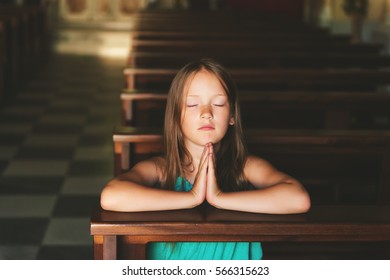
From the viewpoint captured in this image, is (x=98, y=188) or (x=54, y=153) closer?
(x=98, y=188)

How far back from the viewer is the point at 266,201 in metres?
1.61

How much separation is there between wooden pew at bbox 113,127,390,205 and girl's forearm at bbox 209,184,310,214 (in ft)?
2.99

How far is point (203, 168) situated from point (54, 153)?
3244 millimetres


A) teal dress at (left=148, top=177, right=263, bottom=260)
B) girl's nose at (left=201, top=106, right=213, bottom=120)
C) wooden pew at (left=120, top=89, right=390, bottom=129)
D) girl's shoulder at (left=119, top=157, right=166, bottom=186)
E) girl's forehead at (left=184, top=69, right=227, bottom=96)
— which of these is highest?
girl's forehead at (left=184, top=69, right=227, bottom=96)

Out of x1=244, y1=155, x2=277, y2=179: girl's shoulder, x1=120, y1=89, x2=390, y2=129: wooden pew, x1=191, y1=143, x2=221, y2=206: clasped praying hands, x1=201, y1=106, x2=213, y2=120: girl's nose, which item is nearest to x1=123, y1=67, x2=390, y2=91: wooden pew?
x1=120, y1=89, x2=390, y2=129: wooden pew

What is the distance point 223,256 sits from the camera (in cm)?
177

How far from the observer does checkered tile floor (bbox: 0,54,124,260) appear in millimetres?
3143

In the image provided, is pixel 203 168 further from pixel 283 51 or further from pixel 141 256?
pixel 283 51

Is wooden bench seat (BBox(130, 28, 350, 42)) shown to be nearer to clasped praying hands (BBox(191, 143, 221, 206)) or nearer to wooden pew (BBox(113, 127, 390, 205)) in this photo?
wooden pew (BBox(113, 127, 390, 205))

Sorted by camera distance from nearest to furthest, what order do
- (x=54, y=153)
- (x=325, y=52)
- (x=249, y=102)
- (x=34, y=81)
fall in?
1. (x=249, y=102)
2. (x=54, y=153)
3. (x=325, y=52)
4. (x=34, y=81)

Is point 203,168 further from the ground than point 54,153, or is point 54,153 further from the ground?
point 203,168

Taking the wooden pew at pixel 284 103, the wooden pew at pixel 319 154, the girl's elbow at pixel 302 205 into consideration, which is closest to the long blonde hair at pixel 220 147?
the girl's elbow at pixel 302 205

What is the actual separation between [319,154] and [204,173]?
45.0 inches

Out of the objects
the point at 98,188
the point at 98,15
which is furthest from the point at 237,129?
the point at 98,15
